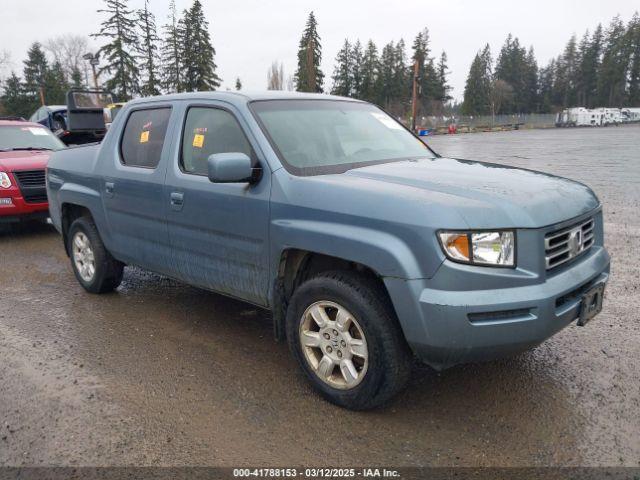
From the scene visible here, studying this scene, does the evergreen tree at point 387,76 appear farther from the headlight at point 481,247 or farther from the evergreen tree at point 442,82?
the headlight at point 481,247

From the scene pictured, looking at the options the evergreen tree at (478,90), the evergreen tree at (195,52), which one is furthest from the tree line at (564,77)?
the evergreen tree at (195,52)

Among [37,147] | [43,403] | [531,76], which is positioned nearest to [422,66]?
[531,76]

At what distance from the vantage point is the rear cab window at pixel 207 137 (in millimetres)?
3717

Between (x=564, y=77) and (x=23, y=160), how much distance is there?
12356 centimetres

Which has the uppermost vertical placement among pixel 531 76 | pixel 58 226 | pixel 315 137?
pixel 531 76

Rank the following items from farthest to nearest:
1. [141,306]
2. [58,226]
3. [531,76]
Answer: [531,76] → [58,226] → [141,306]

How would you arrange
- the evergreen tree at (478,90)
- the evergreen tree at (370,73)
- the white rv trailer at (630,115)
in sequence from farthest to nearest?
the evergreen tree at (478,90) → the evergreen tree at (370,73) → the white rv trailer at (630,115)

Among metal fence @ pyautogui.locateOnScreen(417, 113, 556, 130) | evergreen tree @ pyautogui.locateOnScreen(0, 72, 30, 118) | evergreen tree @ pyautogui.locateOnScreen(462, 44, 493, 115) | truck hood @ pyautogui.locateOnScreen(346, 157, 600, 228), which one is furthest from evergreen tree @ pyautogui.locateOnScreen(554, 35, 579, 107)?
truck hood @ pyautogui.locateOnScreen(346, 157, 600, 228)

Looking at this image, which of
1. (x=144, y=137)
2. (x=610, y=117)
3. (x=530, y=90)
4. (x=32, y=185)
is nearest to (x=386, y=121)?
(x=144, y=137)

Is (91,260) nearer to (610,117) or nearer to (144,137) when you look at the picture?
(144,137)

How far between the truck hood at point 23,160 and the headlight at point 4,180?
0.09m

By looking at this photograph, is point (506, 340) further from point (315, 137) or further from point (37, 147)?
point (37, 147)

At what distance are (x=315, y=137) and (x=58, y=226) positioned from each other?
354cm

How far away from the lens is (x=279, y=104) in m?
3.90
